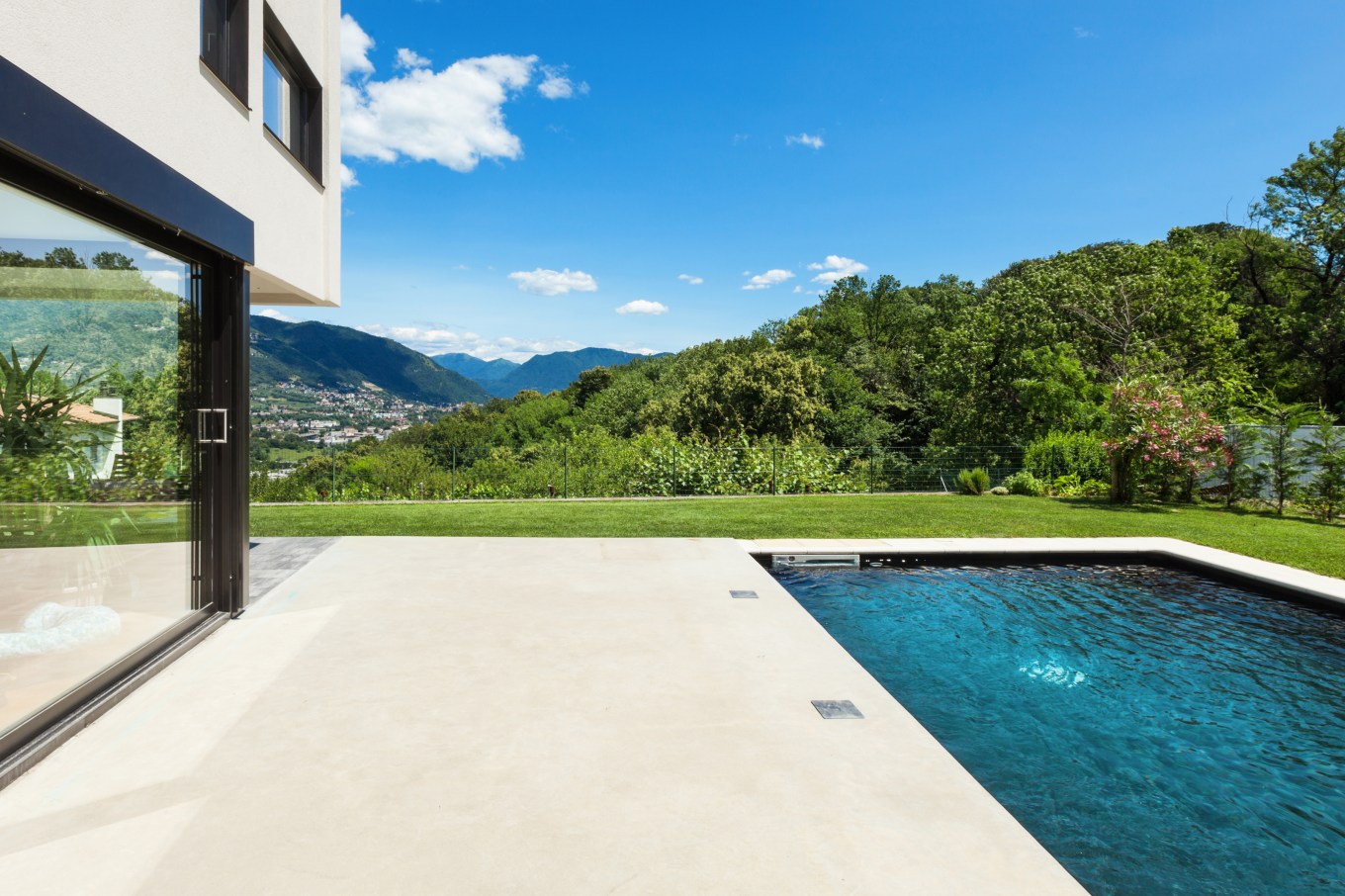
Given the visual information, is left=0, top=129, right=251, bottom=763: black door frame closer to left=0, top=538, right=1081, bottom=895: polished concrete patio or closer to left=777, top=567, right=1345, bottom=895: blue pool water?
left=0, top=538, right=1081, bottom=895: polished concrete patio

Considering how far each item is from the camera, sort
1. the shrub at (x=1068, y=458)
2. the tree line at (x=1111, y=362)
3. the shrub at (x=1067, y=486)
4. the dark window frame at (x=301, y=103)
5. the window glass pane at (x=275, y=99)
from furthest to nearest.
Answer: the tree line at (x=1111, y=362) → the shrub at (x=1068, y=458) → the shrub at (x=1067, y=486) → the dark window frame at (x=301, y=103) → the window glass pane at (x=275, y=99)

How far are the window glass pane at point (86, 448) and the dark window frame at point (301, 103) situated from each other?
2.72 meters

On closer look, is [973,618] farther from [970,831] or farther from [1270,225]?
[1270,225]

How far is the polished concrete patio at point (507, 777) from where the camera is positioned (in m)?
2.22

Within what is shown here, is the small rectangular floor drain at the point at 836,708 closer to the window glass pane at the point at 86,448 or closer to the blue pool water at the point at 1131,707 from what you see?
the blue pool water at the point at 1131,707

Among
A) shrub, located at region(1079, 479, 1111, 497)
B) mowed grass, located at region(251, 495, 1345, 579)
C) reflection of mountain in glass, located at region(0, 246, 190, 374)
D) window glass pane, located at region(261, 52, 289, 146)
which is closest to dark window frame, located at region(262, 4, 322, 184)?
window glass pane, located at region(261, 52, 289, 146)

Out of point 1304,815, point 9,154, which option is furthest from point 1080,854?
point 9,154

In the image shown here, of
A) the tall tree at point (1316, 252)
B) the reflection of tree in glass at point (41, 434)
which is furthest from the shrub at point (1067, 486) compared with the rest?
the reflection of tree in glass at point (41, 434)

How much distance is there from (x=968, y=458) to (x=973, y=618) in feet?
33.6

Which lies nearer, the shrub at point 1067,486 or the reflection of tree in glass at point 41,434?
the reflection of tree in glass at point 41,434

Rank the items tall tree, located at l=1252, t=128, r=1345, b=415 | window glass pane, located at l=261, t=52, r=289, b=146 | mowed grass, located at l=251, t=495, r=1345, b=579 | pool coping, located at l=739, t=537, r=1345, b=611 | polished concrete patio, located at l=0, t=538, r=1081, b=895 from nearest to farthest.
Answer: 1. polished concrete patio, located at l=0, t=538, r=1081, b=895
2. window glass pane, located at l=261, t=52, r=289, b=146
3. pool coping, located at l=739, t=537, r=1345, b=611
4. mowed grass, located at l=251, t=495, r=1345, b=579
5. tall tree, located at l=1252, t=128, r=1345, b=415

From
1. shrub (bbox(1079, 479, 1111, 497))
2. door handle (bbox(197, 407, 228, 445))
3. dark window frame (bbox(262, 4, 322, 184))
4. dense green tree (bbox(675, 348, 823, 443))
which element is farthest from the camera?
dense green tree (bbox(675, 348, 823, 443))

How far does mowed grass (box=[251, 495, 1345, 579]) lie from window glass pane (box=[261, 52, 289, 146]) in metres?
4.91

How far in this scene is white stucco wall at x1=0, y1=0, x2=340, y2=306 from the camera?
304 cm
